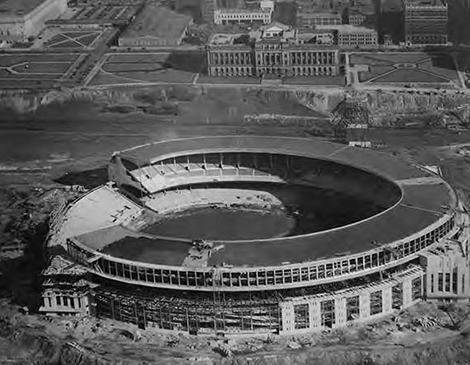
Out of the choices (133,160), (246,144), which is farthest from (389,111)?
(133,160)

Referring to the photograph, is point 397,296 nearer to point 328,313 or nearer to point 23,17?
point 328,313

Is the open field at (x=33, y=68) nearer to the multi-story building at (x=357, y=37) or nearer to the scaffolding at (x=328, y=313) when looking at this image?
the multi-story building at (x=357, y=37)

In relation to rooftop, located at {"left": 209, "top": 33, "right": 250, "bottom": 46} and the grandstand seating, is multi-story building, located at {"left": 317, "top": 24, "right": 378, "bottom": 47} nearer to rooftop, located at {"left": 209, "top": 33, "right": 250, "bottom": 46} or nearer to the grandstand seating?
rooftop, located at {"left": 209, "top": 33, "right": 250, "bottom": 46}

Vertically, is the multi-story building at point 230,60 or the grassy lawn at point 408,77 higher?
the multi-story building at point 230,60

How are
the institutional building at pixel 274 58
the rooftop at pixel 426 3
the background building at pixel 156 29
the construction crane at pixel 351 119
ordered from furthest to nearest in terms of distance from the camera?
the background building at pixel 156 29 < the rooftop at pixel 426 3 < the institutional building at pixel 274 58 < the construction crane at pixel 351 119

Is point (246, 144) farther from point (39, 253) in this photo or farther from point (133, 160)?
point (39, 253)

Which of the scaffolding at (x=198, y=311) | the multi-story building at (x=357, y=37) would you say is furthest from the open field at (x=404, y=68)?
the scaffolding at (x=198, y=311)
